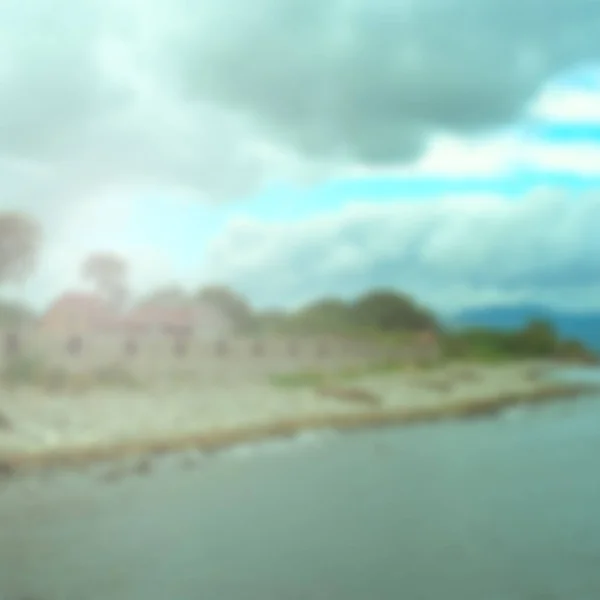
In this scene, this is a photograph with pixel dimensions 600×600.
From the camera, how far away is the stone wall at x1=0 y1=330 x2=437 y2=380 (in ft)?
5.70

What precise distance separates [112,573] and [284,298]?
660mm

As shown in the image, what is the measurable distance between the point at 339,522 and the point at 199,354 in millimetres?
460

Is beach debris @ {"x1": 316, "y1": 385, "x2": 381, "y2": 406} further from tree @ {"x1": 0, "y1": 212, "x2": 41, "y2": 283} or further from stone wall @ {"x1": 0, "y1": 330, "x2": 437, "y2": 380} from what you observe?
tree @ {"x1": 0, "y1": 212, "x2": 41, "y2": 283}

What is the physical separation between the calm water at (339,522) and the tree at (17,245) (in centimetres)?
43

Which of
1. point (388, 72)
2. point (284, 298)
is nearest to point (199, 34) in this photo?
point (388, 72)

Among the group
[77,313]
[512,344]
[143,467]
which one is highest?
[77,313]

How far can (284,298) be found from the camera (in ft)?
6.08

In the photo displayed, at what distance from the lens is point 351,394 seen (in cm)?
189

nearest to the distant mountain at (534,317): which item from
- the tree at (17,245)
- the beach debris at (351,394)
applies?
the beach debris at (351,394)

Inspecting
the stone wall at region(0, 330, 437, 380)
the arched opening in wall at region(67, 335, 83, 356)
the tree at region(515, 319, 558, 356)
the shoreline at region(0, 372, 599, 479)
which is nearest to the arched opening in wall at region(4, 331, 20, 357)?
the stone wall at region(0, 330, 437, 380)

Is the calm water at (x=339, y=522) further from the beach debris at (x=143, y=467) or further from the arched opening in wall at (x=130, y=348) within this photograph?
the arched opening in wall at (x=130, y=348)

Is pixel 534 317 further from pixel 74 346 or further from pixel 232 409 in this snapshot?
pixel 74 346

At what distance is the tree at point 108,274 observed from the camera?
1797 mm

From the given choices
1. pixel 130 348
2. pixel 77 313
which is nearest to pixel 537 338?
pixel 130 348
